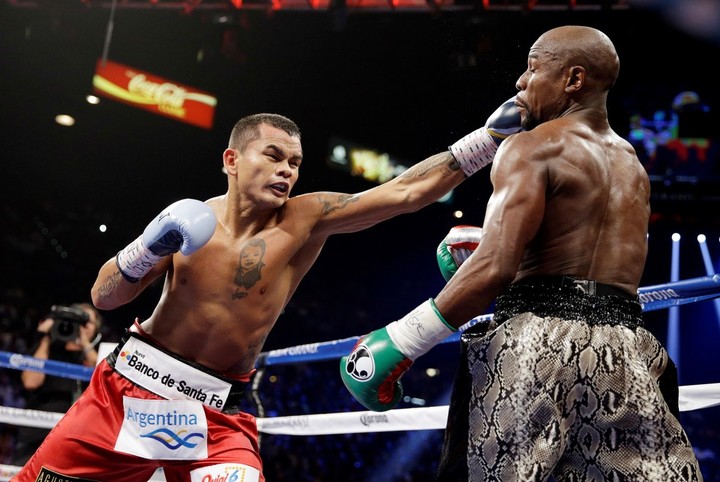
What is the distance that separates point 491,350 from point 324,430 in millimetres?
1690

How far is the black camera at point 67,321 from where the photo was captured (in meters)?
3.97

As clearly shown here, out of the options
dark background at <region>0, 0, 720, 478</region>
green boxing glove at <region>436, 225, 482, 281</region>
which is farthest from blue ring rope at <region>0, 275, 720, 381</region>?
dark background at <region>0, 0, 720, 478</region>

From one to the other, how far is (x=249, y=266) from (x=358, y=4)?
4888 mm

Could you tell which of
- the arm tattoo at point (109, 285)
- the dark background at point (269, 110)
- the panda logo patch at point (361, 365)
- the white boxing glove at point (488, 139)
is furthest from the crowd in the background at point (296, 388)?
the panda logo patch at point (361, 365)

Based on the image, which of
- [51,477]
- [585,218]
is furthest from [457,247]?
[51,477]

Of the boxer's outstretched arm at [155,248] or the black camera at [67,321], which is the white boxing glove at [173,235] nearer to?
the boxer's outstretched arm at [155,248]

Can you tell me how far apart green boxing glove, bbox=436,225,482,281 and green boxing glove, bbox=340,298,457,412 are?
43cm

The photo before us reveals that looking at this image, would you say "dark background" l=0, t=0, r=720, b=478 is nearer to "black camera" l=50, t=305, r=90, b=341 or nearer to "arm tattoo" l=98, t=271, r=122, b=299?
"black camera" l=50, t=305, r=90, b=341

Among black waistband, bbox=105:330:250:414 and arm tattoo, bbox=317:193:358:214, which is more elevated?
arm tattoo, bbox=317:193:358:214

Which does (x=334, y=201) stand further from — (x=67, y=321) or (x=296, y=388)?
(x=296, y=388)

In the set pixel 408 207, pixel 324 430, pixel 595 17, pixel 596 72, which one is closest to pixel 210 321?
pixel 408 207

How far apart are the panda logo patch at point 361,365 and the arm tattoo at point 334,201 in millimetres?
895

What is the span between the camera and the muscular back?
1.56 metres

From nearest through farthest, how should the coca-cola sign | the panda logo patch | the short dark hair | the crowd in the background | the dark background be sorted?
the panda logo patch
the short dark hair
the crowd in the background
the dark background
the coca-cola sign
